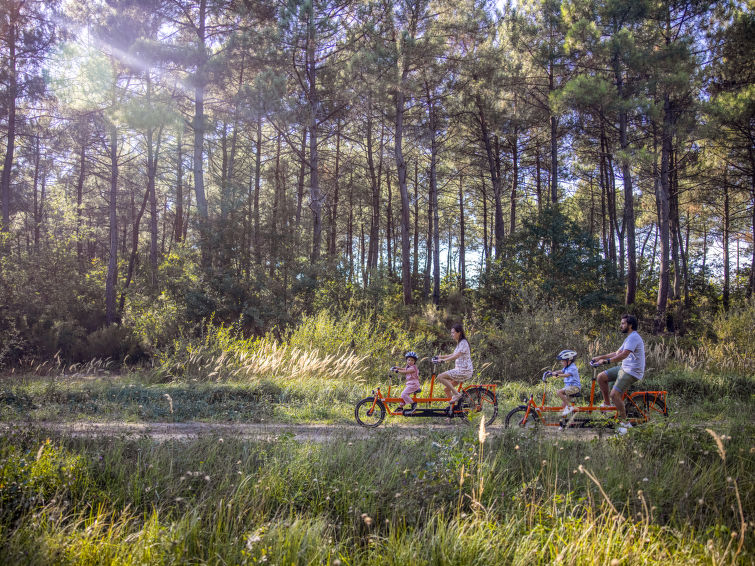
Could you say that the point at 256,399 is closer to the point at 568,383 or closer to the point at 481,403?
the point at 481,403

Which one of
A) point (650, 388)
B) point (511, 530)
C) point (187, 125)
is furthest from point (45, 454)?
point (187, 125)

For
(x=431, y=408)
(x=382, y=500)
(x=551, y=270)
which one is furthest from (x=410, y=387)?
(x=551, y=270)

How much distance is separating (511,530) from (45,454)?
16.0 feet

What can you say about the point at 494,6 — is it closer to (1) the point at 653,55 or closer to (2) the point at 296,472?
(1) the point at 653,55

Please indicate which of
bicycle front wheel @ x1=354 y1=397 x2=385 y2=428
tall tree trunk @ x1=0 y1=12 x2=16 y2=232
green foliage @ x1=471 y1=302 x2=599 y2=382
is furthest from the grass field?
tall tree trunk @ x1=0 y1=12 x2=16 y2=232

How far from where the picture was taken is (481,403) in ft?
28.0

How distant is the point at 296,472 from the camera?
4.97 meters

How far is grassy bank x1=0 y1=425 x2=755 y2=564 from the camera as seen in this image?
11.8 ft

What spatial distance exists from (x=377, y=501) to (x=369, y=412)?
12.3 feet

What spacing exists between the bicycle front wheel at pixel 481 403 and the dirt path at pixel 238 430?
1.33 feet

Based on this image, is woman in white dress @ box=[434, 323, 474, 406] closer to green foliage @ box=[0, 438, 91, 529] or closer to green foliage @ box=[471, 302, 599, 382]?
green foliage @ box=[471, 302, 599, 382]

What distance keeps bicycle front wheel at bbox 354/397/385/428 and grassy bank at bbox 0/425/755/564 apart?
216 centimetres

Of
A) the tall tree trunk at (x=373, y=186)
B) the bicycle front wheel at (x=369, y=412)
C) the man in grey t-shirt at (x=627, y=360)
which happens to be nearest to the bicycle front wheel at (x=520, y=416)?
the man in grey t-shirt at (x=627, y=360)

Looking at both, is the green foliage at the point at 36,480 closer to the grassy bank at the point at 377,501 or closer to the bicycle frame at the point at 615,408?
the grassy bank at the point at 377,501
